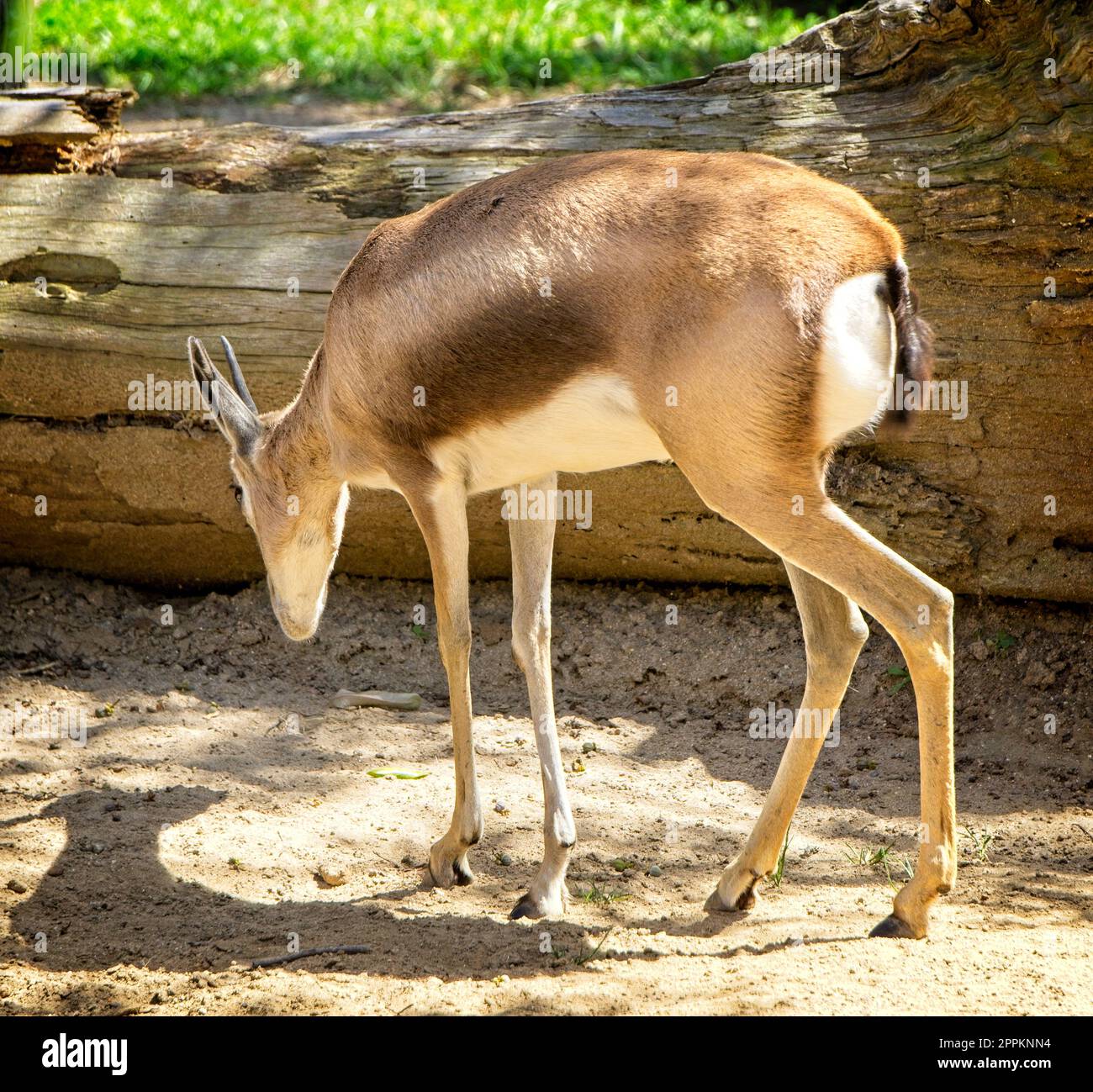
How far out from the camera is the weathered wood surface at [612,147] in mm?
5082

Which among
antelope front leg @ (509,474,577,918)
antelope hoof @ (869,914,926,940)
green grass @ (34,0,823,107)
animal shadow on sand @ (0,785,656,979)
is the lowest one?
animal shadow on sand @ (0,785,656,979)

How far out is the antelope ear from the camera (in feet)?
15.1

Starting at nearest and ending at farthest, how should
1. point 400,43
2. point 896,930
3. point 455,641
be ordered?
point 896,930 → point 455,641 → point 400,43

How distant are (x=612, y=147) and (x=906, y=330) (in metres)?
2.34

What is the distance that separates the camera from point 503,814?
4.88 meters

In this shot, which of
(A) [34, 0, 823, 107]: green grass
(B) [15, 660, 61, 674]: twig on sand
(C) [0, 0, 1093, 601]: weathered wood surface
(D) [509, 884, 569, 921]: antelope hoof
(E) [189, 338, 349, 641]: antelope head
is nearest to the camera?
(D) [509, 884, 569, 921]: antelope hoof

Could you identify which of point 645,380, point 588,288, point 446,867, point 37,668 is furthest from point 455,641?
point 37,668

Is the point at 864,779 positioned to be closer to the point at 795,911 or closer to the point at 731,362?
the point at 795,911

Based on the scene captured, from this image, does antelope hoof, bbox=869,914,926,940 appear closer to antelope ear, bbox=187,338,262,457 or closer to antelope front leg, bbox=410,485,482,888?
antelope front leg, bbox=410,485,482,888

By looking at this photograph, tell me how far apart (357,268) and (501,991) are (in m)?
2.42

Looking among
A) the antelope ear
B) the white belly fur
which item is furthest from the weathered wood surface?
the white belly fur

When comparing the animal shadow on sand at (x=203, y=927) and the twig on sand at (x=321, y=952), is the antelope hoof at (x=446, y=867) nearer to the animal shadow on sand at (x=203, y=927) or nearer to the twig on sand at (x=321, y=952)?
the animal shadow on sand at (x=203, y=927)

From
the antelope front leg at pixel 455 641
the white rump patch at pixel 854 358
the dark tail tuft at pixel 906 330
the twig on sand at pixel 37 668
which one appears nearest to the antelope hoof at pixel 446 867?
the antelope front leg at pixel 455 641

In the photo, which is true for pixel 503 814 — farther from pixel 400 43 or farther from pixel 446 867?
pixel 400 43
